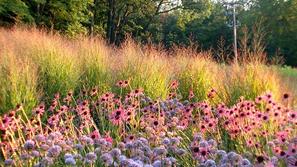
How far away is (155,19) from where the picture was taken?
122 ft

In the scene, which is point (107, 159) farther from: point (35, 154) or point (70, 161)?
point (35, 154)

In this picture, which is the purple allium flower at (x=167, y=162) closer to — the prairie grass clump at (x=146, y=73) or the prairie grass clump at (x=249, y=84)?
the prairie grass clump at (x=249, y=84)

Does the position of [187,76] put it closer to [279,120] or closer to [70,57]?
[70,57]

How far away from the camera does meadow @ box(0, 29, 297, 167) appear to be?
3.21 m

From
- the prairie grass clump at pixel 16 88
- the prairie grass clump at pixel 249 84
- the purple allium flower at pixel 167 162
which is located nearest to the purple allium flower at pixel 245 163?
the purple allium flower at pixel 167 162

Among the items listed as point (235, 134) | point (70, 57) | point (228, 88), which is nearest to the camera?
point (235, 134)

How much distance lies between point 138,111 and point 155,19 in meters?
32.6

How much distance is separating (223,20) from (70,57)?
1669 inches

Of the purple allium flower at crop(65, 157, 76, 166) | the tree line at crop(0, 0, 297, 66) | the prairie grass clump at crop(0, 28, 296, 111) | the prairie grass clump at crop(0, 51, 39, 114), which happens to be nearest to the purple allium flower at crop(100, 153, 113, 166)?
the purple allium flower at crop(65, 157, 76, 166)

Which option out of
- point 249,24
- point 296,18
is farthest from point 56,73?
point 249,24

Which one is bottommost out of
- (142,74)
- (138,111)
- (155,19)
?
(155,19)

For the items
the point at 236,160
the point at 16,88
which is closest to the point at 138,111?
the point at 16,88

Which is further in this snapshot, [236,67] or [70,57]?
[70,57]

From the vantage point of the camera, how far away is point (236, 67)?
6570 mm
